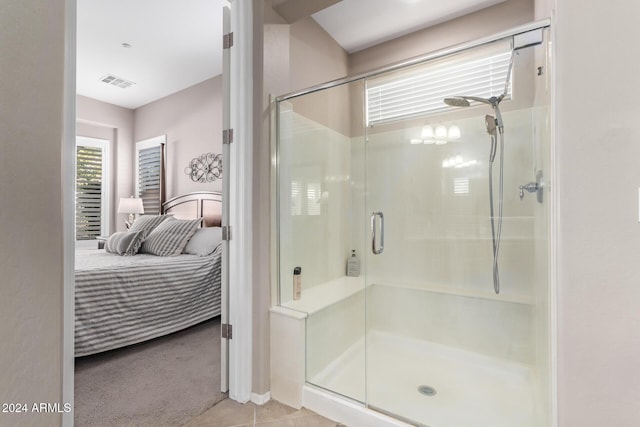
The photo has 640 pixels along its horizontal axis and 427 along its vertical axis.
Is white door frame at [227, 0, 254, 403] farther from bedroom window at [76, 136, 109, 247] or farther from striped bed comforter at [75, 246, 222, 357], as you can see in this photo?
bedroom window at [76, 136, 109, 247]

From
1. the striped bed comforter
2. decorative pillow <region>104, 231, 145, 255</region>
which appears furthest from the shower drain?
decorative pillow <region>104, 231, 145, 255</region>

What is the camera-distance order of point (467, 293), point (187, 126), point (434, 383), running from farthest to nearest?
1. point (187, 126)
2. point (467, 293)
3. point (434, 383)

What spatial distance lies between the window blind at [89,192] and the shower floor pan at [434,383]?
4668 mm

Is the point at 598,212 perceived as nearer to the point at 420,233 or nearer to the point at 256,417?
the point at 420,233

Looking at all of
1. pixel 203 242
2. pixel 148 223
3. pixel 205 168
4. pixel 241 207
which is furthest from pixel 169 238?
pixel 241 207

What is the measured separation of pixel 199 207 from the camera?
13.3ft

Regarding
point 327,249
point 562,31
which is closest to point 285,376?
point 327,249

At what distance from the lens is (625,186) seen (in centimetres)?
98

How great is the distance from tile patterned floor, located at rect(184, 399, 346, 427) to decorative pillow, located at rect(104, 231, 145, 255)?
86.9 inches

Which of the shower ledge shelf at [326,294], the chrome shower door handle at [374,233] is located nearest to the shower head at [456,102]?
the chrome shower door handle at [374,233]

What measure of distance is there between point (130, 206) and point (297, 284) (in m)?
3.72

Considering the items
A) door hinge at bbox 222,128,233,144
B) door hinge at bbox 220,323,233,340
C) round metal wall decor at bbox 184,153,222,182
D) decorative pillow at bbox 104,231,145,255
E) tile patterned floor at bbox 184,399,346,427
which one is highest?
round metal wall decor at bbox 184,153,222,182

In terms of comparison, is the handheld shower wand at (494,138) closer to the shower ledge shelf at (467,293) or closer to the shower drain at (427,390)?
the shower ledge shelf at (467,293)

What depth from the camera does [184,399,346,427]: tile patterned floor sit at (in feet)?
5.28
